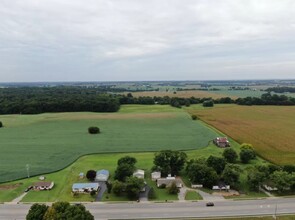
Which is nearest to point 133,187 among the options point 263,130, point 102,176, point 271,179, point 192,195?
point 192,195

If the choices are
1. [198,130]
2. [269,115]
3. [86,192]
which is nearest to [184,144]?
[198,130]

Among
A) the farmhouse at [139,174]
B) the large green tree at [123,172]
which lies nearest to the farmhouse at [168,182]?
the farmhouse at [139,174]

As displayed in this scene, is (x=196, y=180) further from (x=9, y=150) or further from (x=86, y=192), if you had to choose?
(x=9, y=150)

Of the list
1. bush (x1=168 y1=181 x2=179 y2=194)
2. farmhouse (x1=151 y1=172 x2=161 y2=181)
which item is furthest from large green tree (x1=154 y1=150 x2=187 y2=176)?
bush (x1=168 y1=181 x2=179 y2=194)

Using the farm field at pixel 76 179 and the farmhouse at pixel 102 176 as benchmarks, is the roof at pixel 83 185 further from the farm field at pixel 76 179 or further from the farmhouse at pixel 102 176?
the farmhouse at pixel 102 176

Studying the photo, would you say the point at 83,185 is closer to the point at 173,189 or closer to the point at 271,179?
the point at 173,189

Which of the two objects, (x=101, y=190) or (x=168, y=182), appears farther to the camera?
(x=168, y=182)
